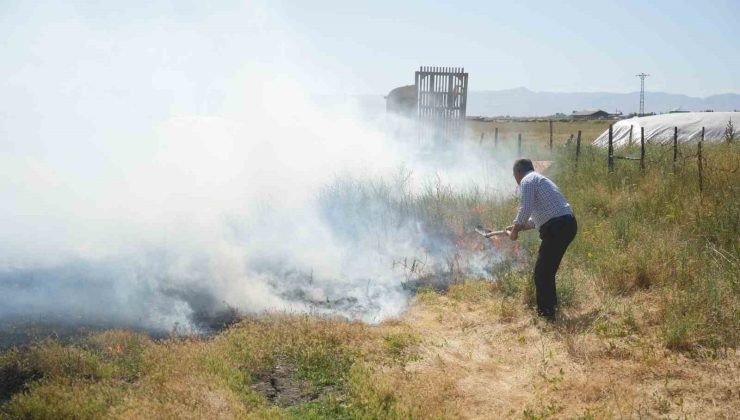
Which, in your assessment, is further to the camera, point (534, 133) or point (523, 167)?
point (534, 133)

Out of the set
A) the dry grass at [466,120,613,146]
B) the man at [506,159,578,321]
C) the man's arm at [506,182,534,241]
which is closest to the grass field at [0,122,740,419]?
the man at [506,159,578,321]

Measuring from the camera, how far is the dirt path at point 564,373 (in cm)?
473

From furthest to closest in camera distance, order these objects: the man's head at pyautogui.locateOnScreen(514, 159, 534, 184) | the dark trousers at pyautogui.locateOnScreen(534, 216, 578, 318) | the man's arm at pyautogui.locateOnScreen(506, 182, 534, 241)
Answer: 1. the man's head at pyautogui.locateOnScreen(514, 159, 534, 184)
2. the man's arm at pyautogui.locateOnScreen(506, 182, 534, 241)
3. the dark trousers at pyautogui.locateOnScreen(534, 216, 578, 318)

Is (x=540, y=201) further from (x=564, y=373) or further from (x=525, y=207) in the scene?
(x=564, y=373)

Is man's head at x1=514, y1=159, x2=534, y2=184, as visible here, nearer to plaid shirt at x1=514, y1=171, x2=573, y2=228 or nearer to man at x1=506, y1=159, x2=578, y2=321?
man at x1=506, y1=159, x2=578, y2=321

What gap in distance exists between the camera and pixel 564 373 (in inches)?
214

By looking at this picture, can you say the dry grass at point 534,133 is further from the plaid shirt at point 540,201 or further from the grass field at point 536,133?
the plaid shirt at point 540,201

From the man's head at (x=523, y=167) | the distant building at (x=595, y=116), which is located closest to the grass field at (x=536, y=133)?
the man's head at (x=523, y=167)

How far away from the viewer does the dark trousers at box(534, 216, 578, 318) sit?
6.46 m

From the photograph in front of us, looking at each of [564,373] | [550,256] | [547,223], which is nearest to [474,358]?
[564,373]

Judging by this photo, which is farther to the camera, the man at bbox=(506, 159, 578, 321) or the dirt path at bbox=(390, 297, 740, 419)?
the man at bbox=(506, 159, 578, 321)

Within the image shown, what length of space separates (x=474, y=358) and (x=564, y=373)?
978 mm

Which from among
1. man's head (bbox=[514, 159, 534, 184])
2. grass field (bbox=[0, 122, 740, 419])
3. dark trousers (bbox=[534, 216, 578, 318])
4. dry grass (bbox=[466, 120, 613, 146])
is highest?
dry grass (bbox=[466, 120, 613, 146])

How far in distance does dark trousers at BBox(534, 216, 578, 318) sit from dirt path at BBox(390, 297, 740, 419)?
0.94ft
